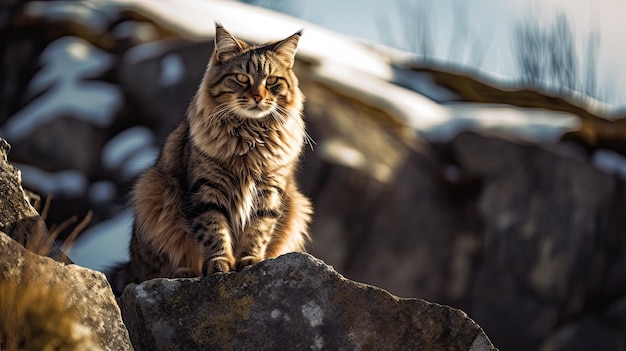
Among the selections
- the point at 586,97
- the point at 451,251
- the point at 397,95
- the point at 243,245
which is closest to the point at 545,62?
the point at 586,97

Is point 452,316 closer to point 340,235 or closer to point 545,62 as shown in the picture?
point 340,235

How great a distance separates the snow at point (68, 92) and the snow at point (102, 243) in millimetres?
1629

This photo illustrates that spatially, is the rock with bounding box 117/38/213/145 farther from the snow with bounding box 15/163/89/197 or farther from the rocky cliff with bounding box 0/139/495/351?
the rocky cliff with bounding box 0/139/495/351

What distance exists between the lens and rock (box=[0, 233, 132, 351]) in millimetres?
2715

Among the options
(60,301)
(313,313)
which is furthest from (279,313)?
(60,301)

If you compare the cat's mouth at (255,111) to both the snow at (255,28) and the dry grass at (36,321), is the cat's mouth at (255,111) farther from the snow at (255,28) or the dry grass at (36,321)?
the snow at (255,28)

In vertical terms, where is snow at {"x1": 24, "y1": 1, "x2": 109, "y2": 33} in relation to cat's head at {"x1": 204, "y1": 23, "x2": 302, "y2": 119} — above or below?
below

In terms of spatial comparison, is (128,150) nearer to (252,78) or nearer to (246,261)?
(252,78)

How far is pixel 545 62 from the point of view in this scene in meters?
16.2

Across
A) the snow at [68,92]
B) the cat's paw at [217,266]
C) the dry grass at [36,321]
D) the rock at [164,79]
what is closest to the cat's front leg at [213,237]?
the cat's paw at [217,266]

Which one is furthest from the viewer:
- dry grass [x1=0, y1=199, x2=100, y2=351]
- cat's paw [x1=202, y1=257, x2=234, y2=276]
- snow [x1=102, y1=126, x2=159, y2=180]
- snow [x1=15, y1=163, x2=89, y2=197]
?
snow [x1=102, y1=126, x2=159, y2=180]

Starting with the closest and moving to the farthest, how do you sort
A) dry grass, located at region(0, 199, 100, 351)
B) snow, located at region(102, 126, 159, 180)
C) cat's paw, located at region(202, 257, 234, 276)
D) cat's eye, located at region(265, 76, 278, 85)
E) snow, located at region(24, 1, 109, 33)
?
dry grass, located at region(0, 199, 100, 351), cat's paw, located at region(202, 257, 234, 276), cat's eye, located at region(265, 76, 278, 85), snow, located at region(102, 126, 159, 180), snow, located at region(24, 1, 109, 33)

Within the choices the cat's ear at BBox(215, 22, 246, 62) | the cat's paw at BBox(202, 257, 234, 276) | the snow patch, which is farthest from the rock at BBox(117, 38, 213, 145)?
the snow patch

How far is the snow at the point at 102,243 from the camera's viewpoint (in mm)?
9328
